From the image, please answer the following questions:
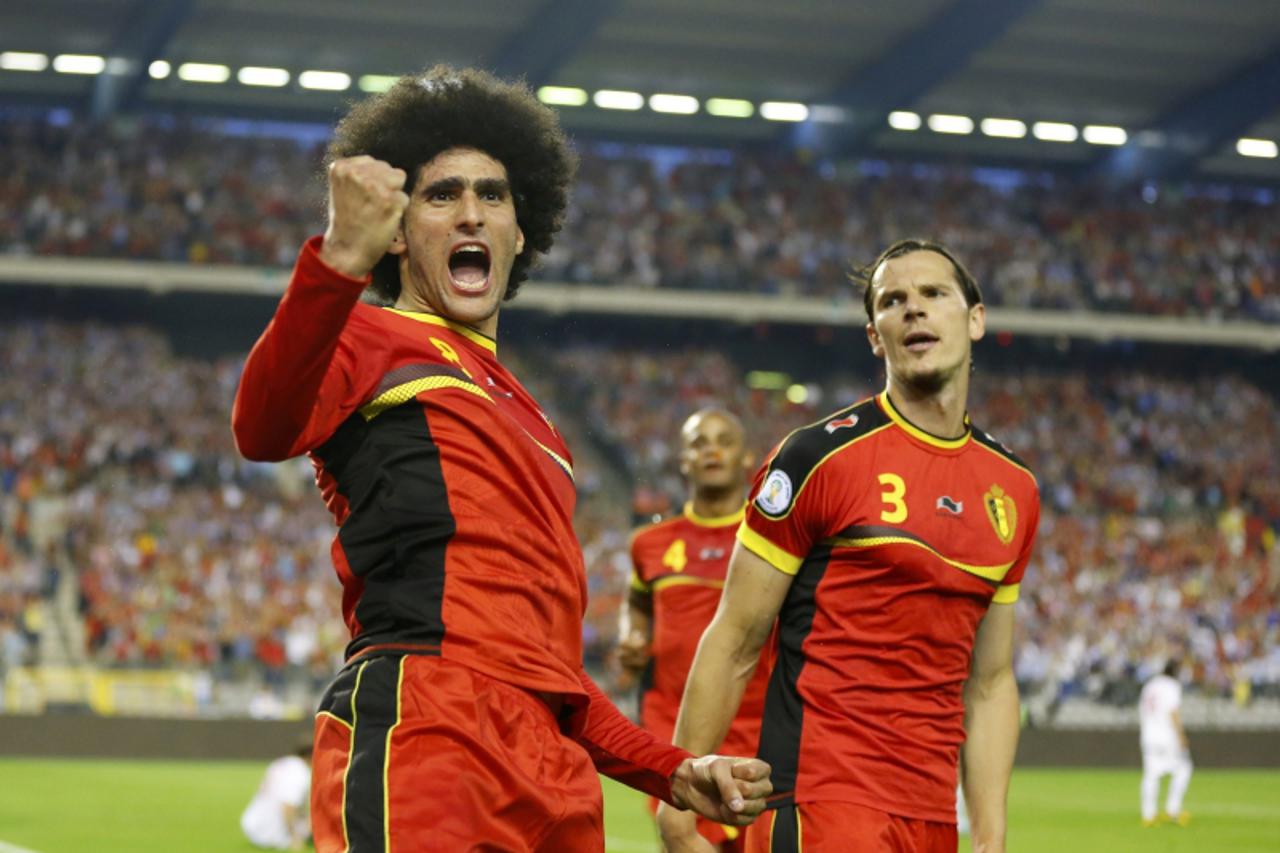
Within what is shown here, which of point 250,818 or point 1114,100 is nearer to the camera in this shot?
point 250,818

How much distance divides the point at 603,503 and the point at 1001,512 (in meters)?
30.0

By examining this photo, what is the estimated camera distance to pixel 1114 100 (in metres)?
40.8

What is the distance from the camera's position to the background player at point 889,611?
4.85 m

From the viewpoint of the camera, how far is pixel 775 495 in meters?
5.03

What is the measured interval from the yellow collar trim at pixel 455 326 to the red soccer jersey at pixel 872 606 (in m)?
1.60

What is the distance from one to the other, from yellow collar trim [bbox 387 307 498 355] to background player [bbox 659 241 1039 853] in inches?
62.8

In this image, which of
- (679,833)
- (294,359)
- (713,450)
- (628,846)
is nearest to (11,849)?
(628,846)

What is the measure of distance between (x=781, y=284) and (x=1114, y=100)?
8847 mm

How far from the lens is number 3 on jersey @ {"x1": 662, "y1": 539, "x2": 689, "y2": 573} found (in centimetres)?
A: 924

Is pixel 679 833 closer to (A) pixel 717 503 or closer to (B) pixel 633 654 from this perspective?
(B) pixel 633 654

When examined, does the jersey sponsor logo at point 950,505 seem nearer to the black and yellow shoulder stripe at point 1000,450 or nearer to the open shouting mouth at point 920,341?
the black and yellow shoulder stripe at point 1000,450

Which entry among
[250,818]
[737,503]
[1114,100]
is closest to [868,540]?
[737,503]

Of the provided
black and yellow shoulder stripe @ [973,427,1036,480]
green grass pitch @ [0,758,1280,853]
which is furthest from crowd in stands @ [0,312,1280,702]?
black and yellow shoulder stripe @ [973,427,1036,480]

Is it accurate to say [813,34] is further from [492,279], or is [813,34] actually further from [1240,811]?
[492,279]
